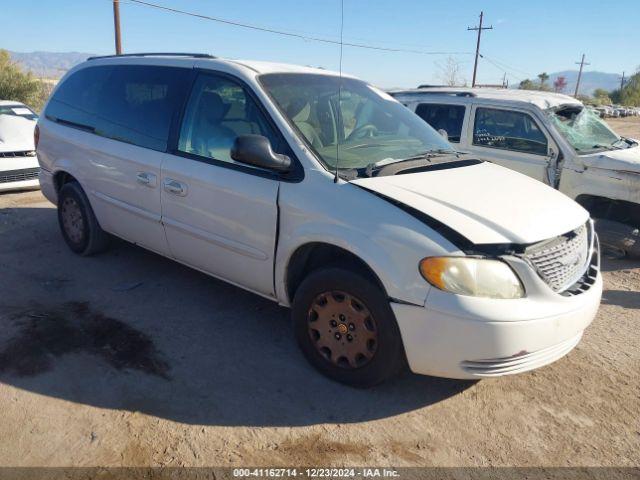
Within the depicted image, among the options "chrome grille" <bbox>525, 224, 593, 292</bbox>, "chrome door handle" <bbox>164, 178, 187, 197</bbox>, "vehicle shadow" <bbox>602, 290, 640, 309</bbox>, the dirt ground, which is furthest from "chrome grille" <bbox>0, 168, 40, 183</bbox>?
"vehicle shadow" <bbox>602, 290, 640, 309</bbox>

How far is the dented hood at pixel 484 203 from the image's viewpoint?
2.76m

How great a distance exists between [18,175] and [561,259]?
305 inches

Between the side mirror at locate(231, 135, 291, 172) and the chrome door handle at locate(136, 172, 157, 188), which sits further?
the chrome door handle at locate(136, 172, 157, 188)

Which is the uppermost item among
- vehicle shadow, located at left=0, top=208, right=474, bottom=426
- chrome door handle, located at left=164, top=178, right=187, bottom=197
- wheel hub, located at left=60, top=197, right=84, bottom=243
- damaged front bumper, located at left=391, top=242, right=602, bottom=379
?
chrome door handle, located at left=164, top=178, right=187, bottom=197

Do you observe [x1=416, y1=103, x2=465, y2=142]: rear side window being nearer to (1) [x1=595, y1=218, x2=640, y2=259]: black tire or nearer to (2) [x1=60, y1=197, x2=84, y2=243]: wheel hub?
(1) [x1=595, y1=218, x2=640, y2=259]: black tire

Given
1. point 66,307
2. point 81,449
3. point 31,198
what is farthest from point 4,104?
point 81,449

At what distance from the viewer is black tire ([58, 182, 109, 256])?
16.5 feet

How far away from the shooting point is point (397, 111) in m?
4.21

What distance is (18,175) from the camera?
25.8 feet

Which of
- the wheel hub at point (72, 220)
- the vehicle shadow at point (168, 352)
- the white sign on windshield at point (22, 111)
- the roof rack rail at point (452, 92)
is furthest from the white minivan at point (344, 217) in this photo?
the white sign on windshield at point (22, 111)

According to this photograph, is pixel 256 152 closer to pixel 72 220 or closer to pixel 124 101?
pixel 124 101

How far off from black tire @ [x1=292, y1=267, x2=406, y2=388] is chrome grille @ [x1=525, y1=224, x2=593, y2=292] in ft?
2.71

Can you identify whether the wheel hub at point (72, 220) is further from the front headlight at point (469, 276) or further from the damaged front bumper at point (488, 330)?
the front headlight at point (469, 276)

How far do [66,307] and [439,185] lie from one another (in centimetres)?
306
